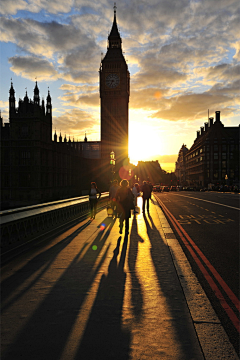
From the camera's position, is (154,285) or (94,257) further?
→ (94,257)

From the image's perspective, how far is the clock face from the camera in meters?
107

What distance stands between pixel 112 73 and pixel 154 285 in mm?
108918

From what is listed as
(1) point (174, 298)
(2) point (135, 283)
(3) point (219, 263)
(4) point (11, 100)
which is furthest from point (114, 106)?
(1) point (174, 298)

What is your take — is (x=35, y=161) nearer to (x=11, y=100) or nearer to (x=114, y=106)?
(x=11, y=100)

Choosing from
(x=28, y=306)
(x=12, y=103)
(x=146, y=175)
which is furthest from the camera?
(x=146, y=175)

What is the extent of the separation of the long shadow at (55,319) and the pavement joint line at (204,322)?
5.55ft

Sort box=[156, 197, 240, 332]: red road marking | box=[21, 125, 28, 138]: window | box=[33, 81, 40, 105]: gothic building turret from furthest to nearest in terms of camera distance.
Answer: box=[33, 81, 40, 105]: gothic building turret
box=[21, 125, 28, 138]: window
box=[156, 197, 240, 332]: red road marking

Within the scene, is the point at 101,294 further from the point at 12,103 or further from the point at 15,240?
Result: the point at 12,103

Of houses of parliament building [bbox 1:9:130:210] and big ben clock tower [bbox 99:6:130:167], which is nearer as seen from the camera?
houses of parliament building [bbox 1:9:130:210]

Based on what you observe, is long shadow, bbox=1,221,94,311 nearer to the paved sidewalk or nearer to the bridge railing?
the paved sidewalk

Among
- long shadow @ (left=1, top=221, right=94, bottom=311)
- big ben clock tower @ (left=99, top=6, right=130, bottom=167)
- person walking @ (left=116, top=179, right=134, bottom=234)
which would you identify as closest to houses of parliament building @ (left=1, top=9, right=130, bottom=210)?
big ben clock tower @ (left=99, top=6, right=130, bottom=167)

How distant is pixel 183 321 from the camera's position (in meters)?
4.17

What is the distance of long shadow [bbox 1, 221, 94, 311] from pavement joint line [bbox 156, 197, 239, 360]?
2836 millimetres

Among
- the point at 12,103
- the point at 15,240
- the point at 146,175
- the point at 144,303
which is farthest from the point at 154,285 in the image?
the point at 146,175
